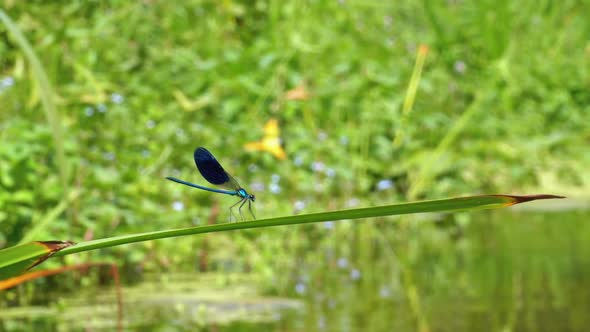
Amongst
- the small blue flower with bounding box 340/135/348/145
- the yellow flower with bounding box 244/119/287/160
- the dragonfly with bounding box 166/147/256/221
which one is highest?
the small blue flower with bounding box 340/135/348/145

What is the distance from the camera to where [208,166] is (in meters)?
1.35

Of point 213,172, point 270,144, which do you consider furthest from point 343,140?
point 213,172

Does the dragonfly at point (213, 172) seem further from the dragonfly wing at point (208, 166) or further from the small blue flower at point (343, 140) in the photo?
the small blue flower at point (343, 140)

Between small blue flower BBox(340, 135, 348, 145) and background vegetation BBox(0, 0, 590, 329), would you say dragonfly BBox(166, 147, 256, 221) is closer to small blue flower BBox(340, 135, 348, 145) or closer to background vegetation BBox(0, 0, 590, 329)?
background vegetation BBox(0, 0, 590, 329)

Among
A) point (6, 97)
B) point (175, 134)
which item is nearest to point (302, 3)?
point (175, 134)

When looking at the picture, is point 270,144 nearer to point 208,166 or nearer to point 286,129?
point 286,129

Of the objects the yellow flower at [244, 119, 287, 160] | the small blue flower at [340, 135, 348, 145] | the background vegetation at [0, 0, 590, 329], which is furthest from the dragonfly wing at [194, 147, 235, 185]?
the small blue flower at [340, 135, 348, 145]

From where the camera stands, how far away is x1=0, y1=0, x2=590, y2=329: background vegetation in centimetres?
342

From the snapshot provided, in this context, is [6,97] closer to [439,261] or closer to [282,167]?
[282,167]

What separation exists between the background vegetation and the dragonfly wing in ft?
4.93

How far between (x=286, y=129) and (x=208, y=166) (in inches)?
144

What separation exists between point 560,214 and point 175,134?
2629 mm

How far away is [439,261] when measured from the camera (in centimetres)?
393

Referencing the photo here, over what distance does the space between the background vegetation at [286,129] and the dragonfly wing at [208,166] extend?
1502mm
